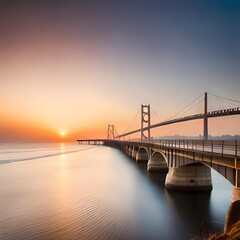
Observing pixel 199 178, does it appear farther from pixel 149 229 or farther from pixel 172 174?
pixel 149 229

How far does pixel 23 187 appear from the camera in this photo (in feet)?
111

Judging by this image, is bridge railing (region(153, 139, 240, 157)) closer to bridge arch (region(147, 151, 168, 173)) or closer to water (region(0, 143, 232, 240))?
water (region(0, 143, 232, 240))

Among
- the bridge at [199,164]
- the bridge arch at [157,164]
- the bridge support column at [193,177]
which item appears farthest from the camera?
the bridge arch at [157,164]

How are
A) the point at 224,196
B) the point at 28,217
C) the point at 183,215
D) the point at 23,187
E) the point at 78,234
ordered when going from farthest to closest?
the point at 23,187 → the point at 224,196 → the point at 183,215 → the point at 28,217 → the point at 78,234

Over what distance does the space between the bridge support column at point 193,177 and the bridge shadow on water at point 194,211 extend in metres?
0.62

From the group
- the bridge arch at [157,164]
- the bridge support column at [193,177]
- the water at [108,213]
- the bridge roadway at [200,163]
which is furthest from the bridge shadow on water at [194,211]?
the bridge arch at [157,164]

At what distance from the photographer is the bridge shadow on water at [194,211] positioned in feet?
57.2

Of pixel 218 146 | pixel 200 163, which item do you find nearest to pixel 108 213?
pixel 218 146

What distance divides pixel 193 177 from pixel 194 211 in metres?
6.08

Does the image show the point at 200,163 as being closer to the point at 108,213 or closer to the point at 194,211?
the point at 194,211

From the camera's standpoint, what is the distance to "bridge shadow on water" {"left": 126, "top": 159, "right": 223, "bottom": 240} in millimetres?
17448

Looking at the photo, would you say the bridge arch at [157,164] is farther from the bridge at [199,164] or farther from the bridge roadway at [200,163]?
the bridge roadway at [200,163]

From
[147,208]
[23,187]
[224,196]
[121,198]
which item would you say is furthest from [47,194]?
[224,196]

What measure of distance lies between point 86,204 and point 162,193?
9.53 m
